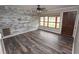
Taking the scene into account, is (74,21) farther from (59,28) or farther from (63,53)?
(63,53)

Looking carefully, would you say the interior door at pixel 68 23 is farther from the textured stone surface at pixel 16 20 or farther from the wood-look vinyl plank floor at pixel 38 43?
the textured stone surface at pixel 16 20

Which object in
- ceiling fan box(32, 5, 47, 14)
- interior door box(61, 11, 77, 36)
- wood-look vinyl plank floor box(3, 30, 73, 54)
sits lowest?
wood-look vinyl plank floor box(3, 30, 73, 54)

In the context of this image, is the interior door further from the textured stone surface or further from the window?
the textured stone surface

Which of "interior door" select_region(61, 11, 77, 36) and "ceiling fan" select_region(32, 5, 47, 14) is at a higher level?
"ceiling fan" select_region(32, 5, 47, 14)

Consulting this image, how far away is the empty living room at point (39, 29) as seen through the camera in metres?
0.96

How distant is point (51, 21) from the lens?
104 centimetres

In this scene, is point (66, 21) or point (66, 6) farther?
point (66, 21)

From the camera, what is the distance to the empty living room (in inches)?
37.9

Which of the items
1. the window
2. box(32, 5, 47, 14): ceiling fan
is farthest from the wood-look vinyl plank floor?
box(32, 5, 47, 14): ceiling fan
